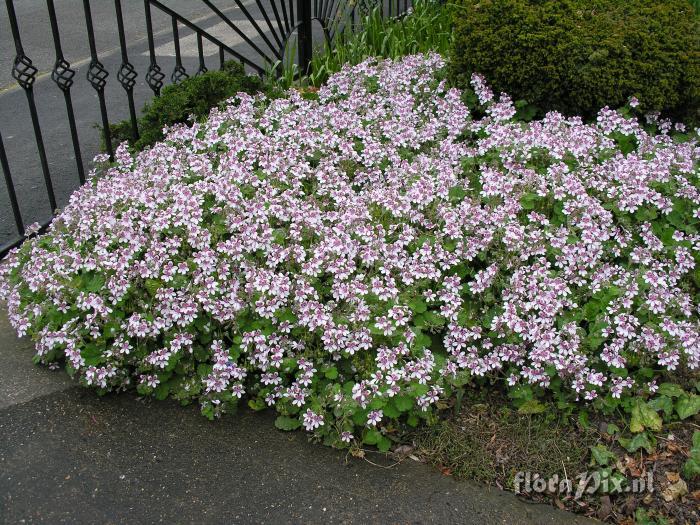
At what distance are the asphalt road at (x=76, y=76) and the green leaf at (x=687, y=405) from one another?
3742 millimetres

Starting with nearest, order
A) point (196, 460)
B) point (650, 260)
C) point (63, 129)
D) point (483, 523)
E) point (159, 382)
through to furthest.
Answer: point (483, 523)
point (196, 460)
point (159, 382)
point (650, 260)
point (63, 129)

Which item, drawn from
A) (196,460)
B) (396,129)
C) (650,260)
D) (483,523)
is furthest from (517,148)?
(196,460)

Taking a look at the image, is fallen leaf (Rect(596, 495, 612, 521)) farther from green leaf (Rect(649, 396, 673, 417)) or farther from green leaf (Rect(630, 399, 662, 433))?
green leaf (Rect(649, 396, 673, 417))

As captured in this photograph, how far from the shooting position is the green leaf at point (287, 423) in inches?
120

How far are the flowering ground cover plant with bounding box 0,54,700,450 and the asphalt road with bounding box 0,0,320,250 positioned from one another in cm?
154

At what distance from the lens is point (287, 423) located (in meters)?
3.05

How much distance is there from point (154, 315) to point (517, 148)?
2.18 m

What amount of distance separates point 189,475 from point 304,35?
13.5 feet

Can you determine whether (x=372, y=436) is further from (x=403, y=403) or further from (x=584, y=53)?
(x=584, y=53)

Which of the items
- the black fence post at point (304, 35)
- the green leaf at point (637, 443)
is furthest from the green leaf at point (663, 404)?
the black fence post at point (304, 35)

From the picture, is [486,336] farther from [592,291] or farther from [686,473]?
[686,473]

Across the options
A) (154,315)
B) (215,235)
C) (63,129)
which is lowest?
(63,129)

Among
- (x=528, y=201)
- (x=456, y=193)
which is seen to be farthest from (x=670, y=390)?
(x=456, y=193)

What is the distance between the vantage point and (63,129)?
6.54m
